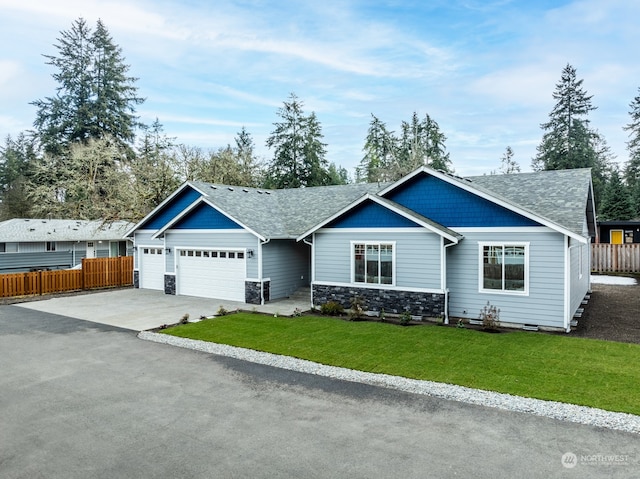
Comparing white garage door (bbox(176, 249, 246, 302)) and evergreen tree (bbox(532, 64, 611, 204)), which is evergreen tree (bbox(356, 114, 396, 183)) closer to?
evergreen tree (bbox(532, 64, 611, 204))

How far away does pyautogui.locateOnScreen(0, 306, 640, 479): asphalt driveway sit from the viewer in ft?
15.2

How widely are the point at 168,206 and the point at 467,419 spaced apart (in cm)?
1751

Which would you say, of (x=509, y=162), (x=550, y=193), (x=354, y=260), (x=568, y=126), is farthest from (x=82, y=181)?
(x=509, y=162)

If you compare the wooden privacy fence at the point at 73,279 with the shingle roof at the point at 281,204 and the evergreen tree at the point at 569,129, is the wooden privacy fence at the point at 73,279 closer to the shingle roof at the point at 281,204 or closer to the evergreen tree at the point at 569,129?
the shingle roof at the point at 281,204

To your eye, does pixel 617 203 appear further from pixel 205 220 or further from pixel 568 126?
pixel 205 220

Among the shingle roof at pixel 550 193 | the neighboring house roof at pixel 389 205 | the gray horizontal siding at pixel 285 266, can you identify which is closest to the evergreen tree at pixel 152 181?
the neighboring house roof at pixel 389 205

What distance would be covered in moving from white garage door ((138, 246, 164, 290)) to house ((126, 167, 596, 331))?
6.10 feet

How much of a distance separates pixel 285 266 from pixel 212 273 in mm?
3104

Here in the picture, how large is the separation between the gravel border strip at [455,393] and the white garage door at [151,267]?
1131cm

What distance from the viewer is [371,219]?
526 inches

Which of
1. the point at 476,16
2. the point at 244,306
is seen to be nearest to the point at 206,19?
the point at 476,16

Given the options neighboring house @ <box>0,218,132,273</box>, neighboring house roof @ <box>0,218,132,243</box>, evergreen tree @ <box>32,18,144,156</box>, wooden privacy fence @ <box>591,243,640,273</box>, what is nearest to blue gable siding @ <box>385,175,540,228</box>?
wooden privacy fence @ <box>591,243,640,273</box>

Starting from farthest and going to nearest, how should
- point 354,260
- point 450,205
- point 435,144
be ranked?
point 435,144
point 354,260
point 450,205

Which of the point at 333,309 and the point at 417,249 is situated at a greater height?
the point at 417,249
